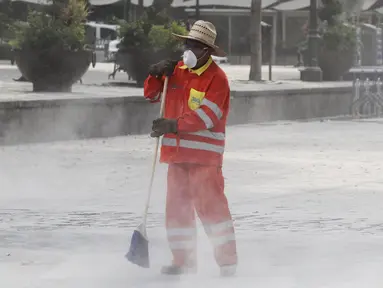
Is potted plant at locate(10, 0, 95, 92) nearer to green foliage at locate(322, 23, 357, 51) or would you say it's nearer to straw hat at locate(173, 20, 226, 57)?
green foliage at locate(322, 23, 357, 51)

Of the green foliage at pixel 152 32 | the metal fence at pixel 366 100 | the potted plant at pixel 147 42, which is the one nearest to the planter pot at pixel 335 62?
the metal fence at pixel 366 100

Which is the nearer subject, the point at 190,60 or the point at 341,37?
the point at 190,60

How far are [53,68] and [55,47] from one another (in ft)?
1.18

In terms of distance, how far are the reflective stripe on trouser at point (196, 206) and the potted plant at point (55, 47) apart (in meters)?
Answer: 14.6

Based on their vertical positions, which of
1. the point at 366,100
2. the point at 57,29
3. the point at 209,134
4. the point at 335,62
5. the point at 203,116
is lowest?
the point at 366,100

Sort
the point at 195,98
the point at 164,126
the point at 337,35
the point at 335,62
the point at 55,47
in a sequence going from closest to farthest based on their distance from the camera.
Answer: the point at 164,126, the point at 195,98, the point at 55,47, the point at 335,62, the point at 337,35

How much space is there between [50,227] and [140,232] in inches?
90.8

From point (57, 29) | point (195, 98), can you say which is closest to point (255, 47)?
point (57, 29)

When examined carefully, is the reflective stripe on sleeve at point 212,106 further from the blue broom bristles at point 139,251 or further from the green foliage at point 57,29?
the green foliage at point 57,29

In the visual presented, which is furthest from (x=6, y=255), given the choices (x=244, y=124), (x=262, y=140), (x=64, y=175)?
(x=244, y=124)

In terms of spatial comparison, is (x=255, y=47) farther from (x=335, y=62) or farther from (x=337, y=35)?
(x=337, y=35)

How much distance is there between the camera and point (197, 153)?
805cm

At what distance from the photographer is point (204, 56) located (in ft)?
26.4

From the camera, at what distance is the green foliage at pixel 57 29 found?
2277 cm
